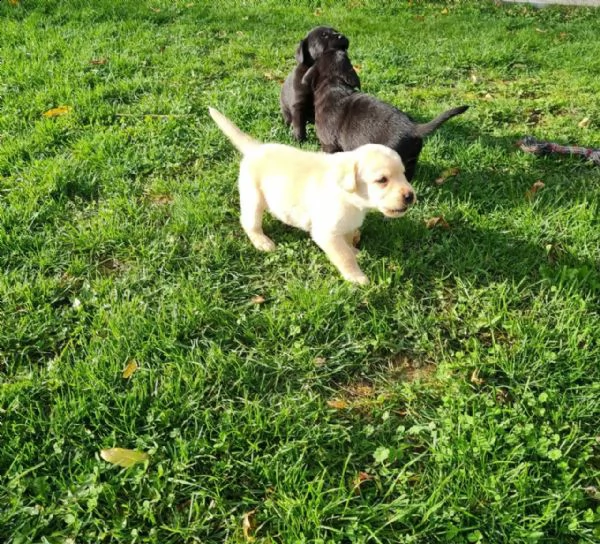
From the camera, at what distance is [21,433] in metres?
2.06

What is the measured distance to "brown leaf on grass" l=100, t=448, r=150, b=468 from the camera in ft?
6.46

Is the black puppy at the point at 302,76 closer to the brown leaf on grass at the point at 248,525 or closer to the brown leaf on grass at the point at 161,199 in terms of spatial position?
the brown leaf on grass at the point at 161,199

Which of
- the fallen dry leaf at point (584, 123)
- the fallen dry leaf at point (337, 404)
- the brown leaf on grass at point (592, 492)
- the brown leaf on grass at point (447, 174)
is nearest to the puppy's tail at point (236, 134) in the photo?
the brown leaf on grass at point (447, 174)

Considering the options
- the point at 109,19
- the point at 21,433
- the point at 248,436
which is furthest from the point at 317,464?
the point at 109,19

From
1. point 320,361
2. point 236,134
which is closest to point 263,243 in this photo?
point 236,134

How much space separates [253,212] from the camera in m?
3.09

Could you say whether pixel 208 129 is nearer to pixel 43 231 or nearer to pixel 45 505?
pixel 43 231

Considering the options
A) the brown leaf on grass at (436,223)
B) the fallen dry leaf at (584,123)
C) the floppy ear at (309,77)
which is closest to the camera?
the brown leaf on grass at (436,223)

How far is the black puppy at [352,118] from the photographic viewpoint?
11.0 feet

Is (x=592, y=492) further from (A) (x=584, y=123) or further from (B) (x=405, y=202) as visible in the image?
(A) (x=584, y=123)

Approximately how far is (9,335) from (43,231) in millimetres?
936

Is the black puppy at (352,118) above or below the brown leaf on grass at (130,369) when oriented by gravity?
above

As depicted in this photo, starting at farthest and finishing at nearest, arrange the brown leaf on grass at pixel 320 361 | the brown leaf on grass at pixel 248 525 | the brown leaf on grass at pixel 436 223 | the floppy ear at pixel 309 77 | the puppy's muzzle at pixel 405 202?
1. the floppy ear at pixel 309 77
2. the brown leaf on grass at pixel 436 223
3. the puppy's muzzle at pixel 405 202
4. the brown leaf on grass at pixel 320 361
5. the brown leaf on grass at pixel 248 525

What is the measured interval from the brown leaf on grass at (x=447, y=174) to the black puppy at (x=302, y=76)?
4.15 feet
